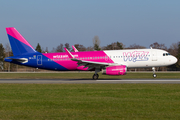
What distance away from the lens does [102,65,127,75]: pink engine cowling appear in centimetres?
2831

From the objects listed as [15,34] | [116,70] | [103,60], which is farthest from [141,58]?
[15,34]

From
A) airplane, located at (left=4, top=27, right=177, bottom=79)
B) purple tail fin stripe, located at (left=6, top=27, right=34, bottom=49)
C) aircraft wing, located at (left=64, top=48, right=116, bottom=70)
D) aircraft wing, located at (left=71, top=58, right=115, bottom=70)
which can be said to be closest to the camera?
aircraft wing, located at (left=64, top=48, right=116, bottom=70)

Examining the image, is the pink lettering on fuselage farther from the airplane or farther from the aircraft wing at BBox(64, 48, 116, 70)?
the aircraft wing at BBox(64, 48, 116, 70)

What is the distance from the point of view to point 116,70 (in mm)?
28453

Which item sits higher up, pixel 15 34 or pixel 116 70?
pixel 15 34

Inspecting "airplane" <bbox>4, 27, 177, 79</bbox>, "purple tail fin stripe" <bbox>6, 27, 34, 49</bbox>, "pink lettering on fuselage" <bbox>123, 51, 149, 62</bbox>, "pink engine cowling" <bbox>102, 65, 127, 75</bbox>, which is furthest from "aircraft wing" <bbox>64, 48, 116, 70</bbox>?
"purple tail fin stripe" <bbox>6, 27, 34, 49</bbox>

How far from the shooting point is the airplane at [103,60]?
2942 centimetres

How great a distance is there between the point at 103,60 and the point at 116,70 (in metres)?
2.88

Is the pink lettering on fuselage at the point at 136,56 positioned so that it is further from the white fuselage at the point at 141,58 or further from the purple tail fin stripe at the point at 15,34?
the purple tail fin stripe at the point at 15,34

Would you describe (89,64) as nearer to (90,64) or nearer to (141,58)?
(90,64)
